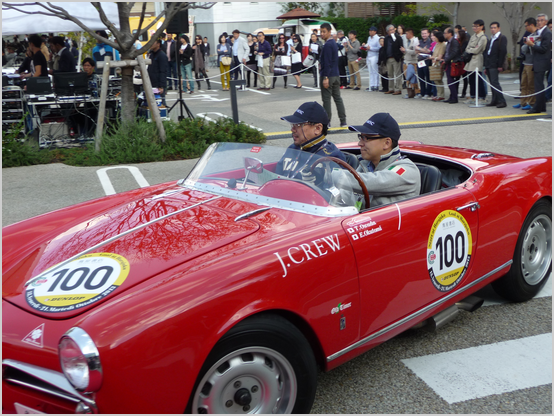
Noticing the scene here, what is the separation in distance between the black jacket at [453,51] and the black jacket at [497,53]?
864mm

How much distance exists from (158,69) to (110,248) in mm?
11169

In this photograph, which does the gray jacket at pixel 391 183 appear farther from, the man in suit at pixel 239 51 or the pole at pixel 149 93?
the man in suit at pixel 239 51

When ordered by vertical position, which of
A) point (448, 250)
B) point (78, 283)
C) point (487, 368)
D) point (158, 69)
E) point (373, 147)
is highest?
point (158, 69)

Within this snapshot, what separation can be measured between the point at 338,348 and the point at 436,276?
2.81 feet

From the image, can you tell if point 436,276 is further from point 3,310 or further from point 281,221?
point 3,310

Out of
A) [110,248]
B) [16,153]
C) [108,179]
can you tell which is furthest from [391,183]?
[16,153]

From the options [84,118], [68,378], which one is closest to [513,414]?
[68,378]

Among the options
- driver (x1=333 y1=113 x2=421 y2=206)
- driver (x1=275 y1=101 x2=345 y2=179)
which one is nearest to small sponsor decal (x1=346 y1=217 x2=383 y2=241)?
driver (x1=333 y1=113 x2=421 y2=206)

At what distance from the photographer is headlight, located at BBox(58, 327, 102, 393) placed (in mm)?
1975

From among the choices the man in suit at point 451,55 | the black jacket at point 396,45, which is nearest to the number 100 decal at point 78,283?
the man in suit at point 451,55

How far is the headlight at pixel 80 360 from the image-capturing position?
77.7 inches

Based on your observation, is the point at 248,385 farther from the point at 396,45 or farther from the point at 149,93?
the point at 396,45

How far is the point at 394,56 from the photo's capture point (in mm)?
15961

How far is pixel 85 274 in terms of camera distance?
2461 millimetres
